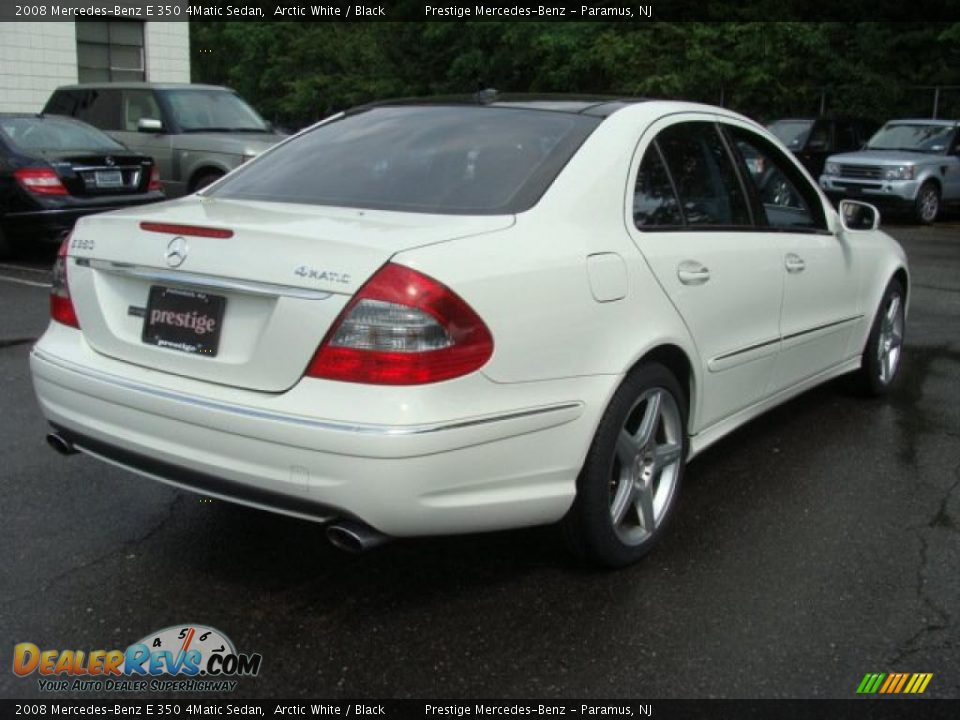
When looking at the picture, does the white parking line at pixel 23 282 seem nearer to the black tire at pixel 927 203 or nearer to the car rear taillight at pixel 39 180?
the car rear taillight at pixel 39 180

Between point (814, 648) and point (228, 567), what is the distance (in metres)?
1.87

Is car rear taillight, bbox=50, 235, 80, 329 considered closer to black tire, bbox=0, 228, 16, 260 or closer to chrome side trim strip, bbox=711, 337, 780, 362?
chrome side trim strip, bbox=711, 337, 780, 362

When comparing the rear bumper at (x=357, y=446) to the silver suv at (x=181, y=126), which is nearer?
the rear bumper at (x=357, y=446)

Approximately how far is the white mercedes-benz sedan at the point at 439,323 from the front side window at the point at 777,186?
0.63 feet

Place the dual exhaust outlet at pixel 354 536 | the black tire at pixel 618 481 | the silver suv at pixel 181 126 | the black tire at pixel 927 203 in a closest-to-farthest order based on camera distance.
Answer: the dual exhaust outlet at pixel 354 536 → the black tire at pixel 618 481 → the silver suv at pixel 181 126 → the black tire at pixel 927 203

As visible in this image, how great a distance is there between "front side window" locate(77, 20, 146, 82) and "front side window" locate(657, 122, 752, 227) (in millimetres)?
18318

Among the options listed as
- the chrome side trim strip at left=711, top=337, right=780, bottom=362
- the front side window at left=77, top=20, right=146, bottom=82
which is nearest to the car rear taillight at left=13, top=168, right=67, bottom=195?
the chrome side trim strip at left=711, top=337, right=780, bottom=362

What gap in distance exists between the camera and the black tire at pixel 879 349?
553 centimetres

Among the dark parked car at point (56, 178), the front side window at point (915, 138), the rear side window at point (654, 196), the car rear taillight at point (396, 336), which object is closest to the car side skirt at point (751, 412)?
the rear side window at point (654, 196)

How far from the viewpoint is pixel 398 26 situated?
39.4 metres

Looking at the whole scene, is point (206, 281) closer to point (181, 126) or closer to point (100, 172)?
point (100, 172)

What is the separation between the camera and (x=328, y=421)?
109 inches

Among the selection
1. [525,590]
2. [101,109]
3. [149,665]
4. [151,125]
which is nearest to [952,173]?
[151,125]

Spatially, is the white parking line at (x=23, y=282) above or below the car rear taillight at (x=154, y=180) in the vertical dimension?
below
